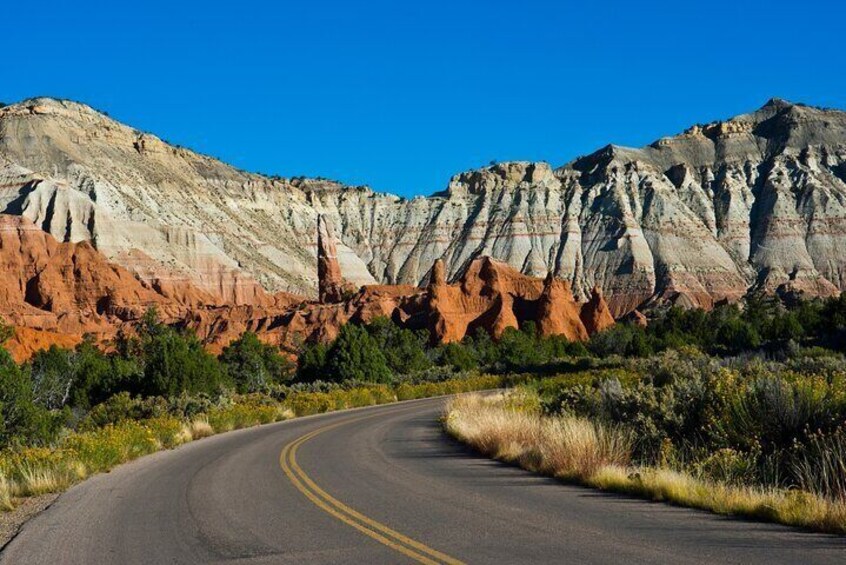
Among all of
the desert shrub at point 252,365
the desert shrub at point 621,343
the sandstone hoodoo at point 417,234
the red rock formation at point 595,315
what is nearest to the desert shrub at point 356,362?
the desert shrub at point 252,365

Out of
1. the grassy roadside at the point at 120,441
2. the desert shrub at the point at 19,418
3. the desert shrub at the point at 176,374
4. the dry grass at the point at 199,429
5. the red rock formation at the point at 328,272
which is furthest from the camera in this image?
the red rock formation at the point at 328,272

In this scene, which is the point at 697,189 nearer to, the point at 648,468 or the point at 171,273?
the point at 171,273

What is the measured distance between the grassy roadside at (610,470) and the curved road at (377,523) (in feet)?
1.08

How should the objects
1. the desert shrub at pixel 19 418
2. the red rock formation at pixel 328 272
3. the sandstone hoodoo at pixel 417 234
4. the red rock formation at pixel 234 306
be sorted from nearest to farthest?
1. the desert shrub at pixel 19 418
2. the red rock formation at pixel 234 306
3. the sandstone hoodoo at pixel 417 234
4. the red rock formation at pixel 328 272

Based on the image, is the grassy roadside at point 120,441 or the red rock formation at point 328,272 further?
the red rock formation at point 328,272

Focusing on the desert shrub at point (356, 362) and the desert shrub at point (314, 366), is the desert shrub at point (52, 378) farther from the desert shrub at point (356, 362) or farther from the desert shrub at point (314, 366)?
the desert shrub at point (356, 362)

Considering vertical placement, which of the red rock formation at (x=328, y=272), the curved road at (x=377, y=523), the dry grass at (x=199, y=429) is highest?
the red rock formation at (x=328, y=272)

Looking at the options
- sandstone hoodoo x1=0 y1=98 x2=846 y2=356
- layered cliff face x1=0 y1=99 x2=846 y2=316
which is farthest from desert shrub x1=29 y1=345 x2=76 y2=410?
layered cliff face x1=0 y1=99 x2=846 y2=316

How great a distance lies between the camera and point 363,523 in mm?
9188

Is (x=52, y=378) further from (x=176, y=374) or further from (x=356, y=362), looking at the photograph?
(x=356, y=362)

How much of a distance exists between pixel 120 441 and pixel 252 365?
4839 centimetres

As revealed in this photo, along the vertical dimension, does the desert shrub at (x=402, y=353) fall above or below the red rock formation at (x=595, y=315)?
below

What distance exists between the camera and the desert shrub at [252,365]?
61531 millimetres

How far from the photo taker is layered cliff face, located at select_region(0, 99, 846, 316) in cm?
12194
